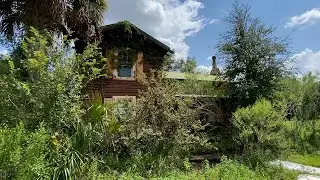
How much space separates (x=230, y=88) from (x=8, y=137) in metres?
14.3

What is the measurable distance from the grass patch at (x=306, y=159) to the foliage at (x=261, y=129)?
1.36 metres

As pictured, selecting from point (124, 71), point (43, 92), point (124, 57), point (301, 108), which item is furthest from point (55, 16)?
point (301, 108)

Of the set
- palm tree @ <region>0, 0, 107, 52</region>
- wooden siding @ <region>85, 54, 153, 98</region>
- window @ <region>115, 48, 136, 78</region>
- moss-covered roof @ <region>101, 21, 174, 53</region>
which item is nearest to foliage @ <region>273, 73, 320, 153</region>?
moss-covered roof @ <region>101, 21, 174, 53</region>

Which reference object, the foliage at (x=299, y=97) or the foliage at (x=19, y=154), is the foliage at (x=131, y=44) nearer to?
the foliage at (x=299, y=97)

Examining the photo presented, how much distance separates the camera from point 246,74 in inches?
729

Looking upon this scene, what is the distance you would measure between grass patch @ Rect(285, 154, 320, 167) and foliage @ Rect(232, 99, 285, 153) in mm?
1356

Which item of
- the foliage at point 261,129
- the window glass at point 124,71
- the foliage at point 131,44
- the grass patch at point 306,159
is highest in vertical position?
the foliage at point 131,44

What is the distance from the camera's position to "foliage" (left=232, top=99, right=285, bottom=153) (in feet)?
41.2

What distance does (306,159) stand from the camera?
1441cm

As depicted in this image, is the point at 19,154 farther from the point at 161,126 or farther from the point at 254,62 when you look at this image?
the point at 254,62

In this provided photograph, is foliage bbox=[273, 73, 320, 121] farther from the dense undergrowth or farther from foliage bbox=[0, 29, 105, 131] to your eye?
foliage bbox=[0, 29, 105, 131]

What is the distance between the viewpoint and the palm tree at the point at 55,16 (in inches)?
525

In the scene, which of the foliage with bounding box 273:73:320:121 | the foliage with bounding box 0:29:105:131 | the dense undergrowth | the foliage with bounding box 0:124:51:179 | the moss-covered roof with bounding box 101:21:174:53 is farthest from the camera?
the moss-covered roof with bounding box 101:21:174:53

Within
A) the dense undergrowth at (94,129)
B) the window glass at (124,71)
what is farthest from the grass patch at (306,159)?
the window glass at (124,71)
